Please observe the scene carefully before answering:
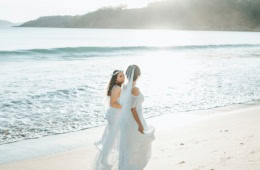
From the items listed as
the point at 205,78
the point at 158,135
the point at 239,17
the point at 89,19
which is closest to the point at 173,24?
the point at 239,17

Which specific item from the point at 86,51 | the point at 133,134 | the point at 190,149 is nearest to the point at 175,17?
the point at 86,51

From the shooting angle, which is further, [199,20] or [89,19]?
[89,19]

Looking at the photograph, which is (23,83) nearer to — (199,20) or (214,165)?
(214,165)

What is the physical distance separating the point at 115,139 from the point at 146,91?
30.1ft

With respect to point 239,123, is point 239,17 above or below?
above

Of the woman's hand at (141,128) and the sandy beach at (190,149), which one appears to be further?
the sandy beach at (190,149)

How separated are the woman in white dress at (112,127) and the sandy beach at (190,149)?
0.78m

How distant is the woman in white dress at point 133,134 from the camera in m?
4.27

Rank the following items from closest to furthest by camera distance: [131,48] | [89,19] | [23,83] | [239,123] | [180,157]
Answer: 1. [180,157]
2. [239,123]
3. [23,83]
4. [131,48]
5. [89,19]

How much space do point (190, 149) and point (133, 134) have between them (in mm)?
1942

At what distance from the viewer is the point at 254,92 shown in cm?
1351

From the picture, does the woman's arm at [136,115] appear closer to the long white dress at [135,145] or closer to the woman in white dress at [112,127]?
the long white dress at [135,145]

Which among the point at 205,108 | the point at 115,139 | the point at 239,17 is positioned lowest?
the point at 205,108

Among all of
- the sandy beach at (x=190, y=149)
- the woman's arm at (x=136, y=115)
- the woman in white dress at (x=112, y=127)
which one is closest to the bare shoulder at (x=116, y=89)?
the woman in white dress at (x=112, y=127)
